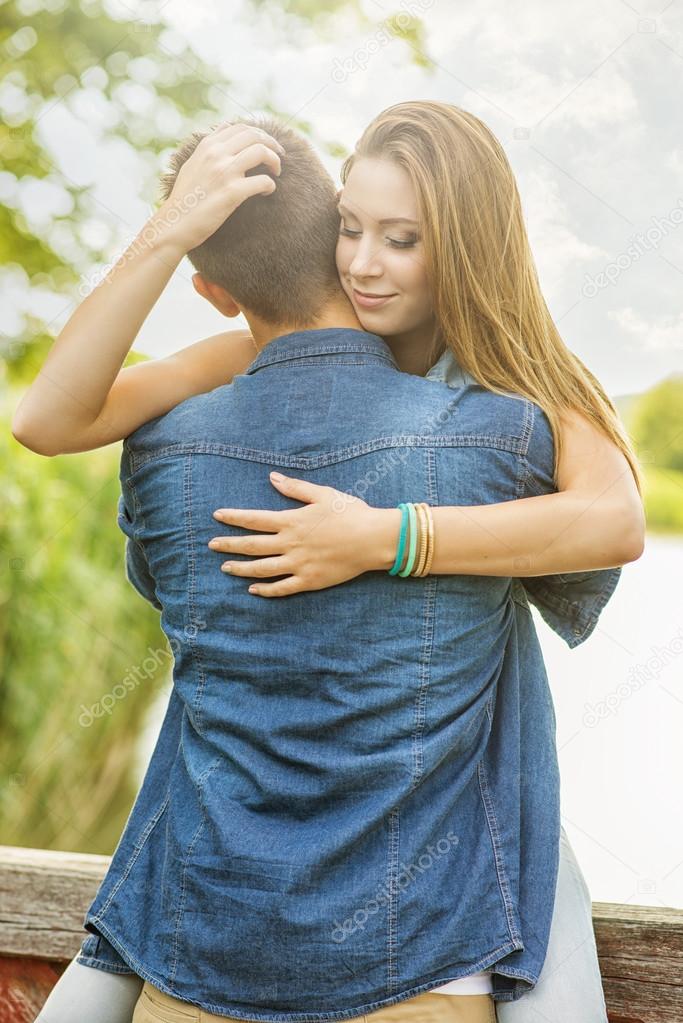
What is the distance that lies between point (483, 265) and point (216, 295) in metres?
0.40

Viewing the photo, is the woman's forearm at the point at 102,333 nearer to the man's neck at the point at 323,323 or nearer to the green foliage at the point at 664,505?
the man's neck at the point at 323,323

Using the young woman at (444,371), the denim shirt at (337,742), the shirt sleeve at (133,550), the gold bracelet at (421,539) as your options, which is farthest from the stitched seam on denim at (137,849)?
the gold bracelet at (421,539)

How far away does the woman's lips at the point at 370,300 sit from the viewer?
146 centimetres

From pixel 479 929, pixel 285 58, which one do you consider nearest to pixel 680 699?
pixel 285 58

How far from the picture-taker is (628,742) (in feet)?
13.5

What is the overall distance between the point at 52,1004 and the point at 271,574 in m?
0.70

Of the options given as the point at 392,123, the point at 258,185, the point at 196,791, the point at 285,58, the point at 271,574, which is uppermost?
the point at 285,58

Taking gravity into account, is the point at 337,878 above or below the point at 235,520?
below

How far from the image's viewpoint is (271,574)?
1.29 metres

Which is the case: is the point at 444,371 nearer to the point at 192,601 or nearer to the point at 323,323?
the point at 323,323

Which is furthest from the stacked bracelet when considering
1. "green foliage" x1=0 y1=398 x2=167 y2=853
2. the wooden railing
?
"green foliage" x1=0 y1=398 x2=167 y2=853

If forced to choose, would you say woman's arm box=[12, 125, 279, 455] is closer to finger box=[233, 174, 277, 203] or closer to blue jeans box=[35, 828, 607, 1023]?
finger box=[233, 174, 277, 203]

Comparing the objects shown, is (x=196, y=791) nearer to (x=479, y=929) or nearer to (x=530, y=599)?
(x=479, y=929)

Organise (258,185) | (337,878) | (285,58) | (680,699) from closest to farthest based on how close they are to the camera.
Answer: (337,878)
(258,185)
(285,58)
(680,699)
